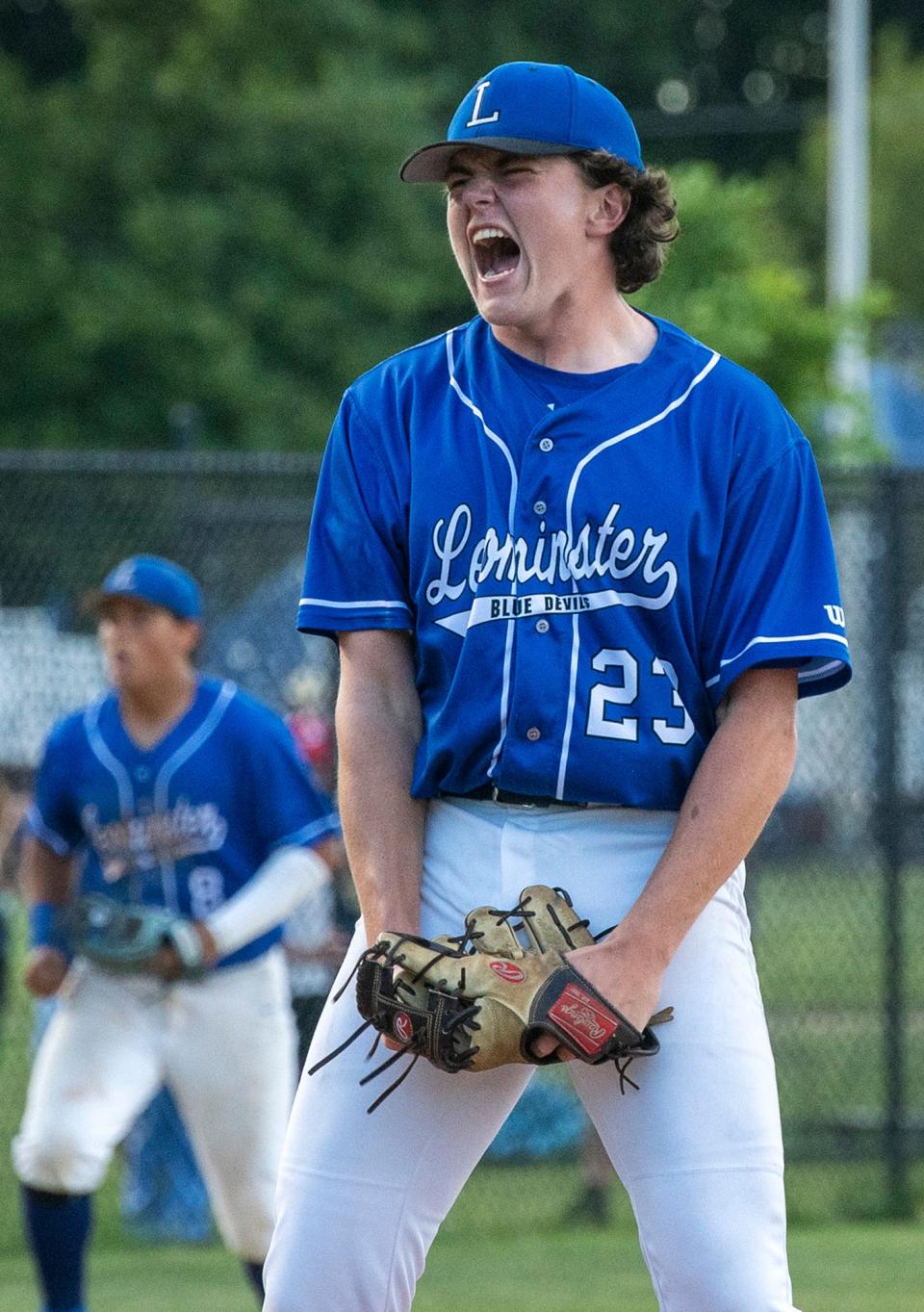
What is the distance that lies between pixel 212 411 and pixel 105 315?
6.05ft

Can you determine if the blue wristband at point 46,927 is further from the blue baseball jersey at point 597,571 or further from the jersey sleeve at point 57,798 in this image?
the blue baseball jersey at point 597,571

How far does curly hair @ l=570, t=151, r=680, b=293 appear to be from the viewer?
293 centimetres

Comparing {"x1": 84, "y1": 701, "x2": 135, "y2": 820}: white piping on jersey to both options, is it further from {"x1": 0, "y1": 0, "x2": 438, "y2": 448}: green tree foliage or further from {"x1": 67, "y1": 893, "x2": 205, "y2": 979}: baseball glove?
{"x1": 0, "y1": 0, "x2": 438, "y2": 448}: green tree foliage

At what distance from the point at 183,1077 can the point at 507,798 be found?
2.81m

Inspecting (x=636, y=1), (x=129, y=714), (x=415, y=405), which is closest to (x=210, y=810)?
(x=129, y=714)

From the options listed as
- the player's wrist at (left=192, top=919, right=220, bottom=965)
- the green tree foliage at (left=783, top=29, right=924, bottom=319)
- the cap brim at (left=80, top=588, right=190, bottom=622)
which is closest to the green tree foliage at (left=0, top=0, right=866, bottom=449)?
the green tree foliage at (left=783, top=29, right=924, bottom=319)

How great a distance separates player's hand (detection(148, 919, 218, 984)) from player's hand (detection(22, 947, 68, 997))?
26 cm

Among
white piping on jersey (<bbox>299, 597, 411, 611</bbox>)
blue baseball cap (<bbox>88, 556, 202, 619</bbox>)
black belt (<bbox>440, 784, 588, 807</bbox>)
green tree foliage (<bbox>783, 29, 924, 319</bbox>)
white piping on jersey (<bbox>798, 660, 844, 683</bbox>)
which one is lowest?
black belt (<bbox>440, 784, 588, 807</bbox>)

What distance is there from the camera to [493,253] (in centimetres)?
294

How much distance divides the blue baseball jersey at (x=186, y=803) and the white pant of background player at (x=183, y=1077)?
0.16 m

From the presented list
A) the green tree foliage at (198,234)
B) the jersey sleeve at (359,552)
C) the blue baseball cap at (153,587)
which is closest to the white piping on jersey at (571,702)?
the jersey sleeve at (359,552)

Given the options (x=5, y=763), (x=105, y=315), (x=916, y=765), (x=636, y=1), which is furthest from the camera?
(x=636, y=1)

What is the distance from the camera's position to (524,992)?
8.98 feet

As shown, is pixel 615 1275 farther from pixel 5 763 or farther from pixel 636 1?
pixel 636 1
